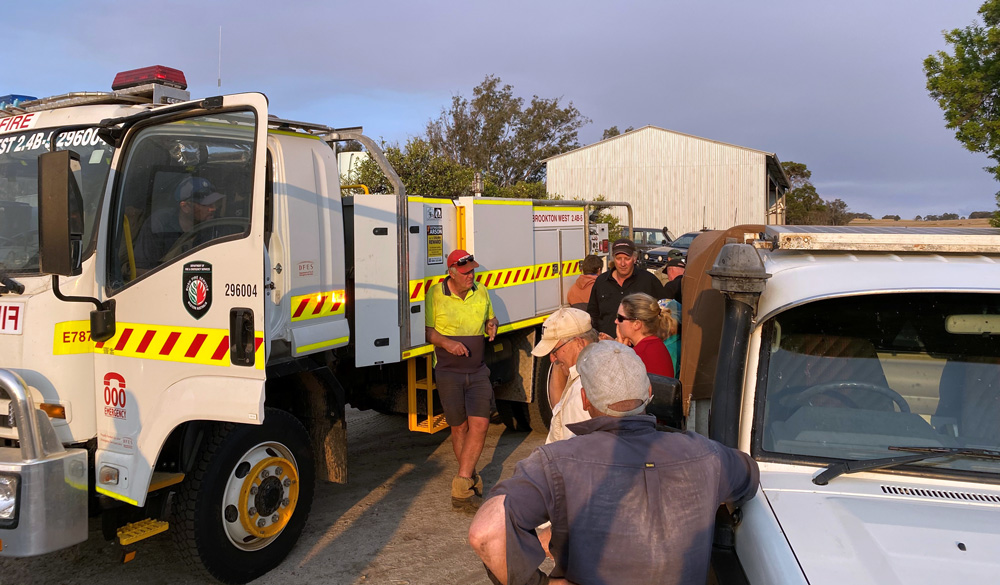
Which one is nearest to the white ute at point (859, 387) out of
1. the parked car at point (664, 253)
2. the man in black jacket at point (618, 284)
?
the man in black jacket at point (618, 284)

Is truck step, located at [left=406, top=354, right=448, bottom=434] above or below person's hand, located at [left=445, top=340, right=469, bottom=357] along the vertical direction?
below

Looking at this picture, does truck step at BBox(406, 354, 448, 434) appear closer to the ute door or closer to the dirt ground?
the dirt ground

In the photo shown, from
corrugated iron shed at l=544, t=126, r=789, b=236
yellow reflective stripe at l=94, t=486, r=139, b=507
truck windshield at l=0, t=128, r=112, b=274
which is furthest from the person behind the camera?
corrugated iron shed at l=544, t=126, r=789, b=236

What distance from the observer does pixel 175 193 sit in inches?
156

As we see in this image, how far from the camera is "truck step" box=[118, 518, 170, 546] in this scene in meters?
3.79

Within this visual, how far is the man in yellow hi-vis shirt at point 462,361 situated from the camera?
17.6 feet

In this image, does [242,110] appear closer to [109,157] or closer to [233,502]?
[109,157]

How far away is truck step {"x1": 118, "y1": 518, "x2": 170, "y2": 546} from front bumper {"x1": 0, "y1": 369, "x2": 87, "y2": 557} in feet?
0.93

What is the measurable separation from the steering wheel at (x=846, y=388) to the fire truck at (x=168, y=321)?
2424 mm

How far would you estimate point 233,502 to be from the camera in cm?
403

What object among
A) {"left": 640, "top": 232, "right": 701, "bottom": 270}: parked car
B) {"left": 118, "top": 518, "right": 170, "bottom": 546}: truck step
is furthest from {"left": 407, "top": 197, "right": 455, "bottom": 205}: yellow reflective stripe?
{"left": 640, "top": 232, "right": 701, "bottom": 270}: parked car

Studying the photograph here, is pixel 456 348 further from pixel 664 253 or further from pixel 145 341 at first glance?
pixel 664 253

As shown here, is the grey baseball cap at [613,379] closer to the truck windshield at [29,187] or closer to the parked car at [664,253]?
the truck windshield at [29,187]

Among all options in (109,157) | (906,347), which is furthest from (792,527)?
(109,157)
